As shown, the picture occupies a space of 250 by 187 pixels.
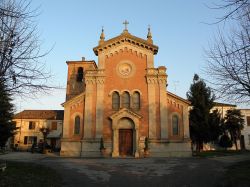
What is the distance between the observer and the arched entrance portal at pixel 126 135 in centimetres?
2676

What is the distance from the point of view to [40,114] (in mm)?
50062

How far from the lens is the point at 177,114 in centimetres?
2727

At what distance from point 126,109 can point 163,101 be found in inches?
158

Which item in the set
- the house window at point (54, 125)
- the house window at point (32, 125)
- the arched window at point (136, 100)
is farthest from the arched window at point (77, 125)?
the house window at point (32, 125)

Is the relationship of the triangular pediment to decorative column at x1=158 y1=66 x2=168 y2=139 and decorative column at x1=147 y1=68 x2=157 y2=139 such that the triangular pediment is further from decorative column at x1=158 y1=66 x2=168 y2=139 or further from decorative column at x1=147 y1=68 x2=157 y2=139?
decorative column at x1=158 y1=66 x2=168 y2=139

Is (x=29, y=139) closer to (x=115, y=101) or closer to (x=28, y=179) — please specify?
(x=115, y=101)

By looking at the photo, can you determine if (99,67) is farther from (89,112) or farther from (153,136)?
(153,136)

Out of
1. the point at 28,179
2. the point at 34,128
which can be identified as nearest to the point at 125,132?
the point at 28,179

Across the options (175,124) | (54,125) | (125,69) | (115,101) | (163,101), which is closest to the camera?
(175,124)

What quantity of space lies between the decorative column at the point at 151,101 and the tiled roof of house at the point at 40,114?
2553 centimetres

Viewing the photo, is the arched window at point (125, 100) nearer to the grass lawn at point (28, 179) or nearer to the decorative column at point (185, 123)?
the decorative column at point (185, 123)

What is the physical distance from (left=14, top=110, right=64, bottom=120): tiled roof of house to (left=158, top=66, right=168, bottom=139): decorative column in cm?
2631

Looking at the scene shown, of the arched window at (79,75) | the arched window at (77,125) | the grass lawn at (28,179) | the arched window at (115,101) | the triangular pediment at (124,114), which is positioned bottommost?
the grass lawn at (28,179)

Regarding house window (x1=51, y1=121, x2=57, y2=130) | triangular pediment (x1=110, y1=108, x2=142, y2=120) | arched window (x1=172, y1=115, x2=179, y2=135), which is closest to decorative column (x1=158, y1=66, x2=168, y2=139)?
arched window (x1=172, y1=115, x2=179, y2=135)
